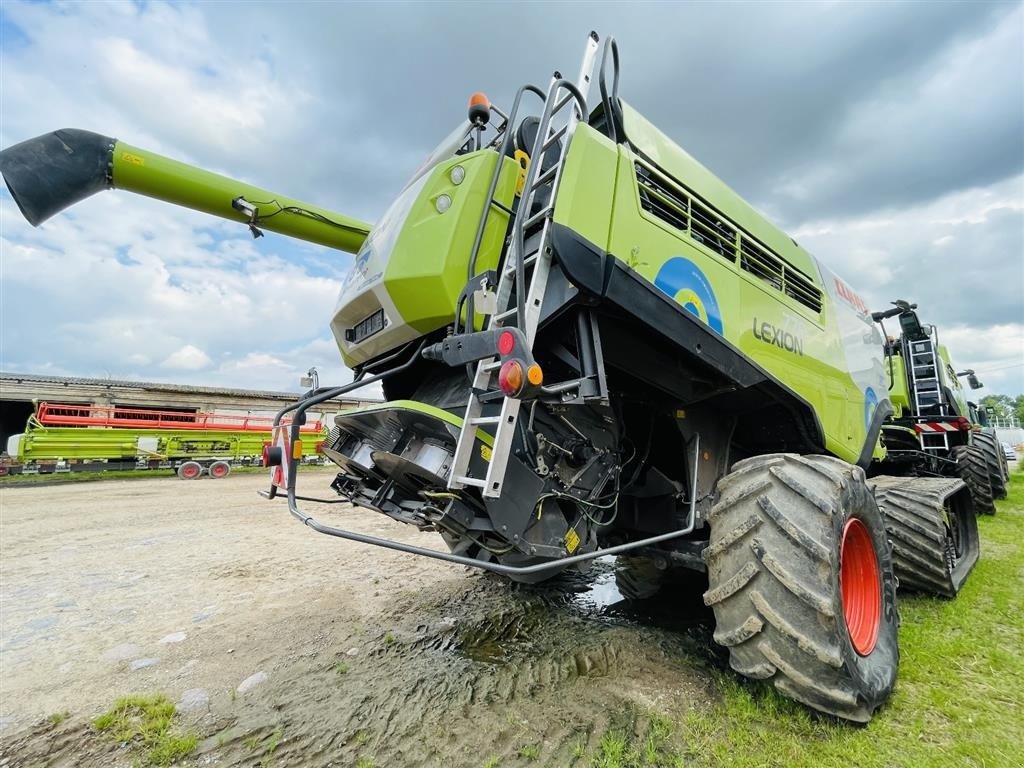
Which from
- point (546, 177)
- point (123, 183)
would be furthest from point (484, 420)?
point (123, 183)

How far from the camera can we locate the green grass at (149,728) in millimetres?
2092

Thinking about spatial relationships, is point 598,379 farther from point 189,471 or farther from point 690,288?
point 189,471

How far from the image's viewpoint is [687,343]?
2.38 m

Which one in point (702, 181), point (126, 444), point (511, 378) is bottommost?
point (126, 444)

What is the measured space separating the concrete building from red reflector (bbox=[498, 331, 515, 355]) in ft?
45.9

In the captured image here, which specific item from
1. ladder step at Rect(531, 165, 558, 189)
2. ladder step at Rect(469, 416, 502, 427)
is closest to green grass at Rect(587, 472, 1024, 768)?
ladder step at Rect(469, 416, 502, 427)

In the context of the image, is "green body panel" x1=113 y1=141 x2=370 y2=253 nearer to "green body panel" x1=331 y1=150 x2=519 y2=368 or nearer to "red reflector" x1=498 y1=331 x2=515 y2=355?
"green body panel" x1=331 y1=150 x2=519 y2=368

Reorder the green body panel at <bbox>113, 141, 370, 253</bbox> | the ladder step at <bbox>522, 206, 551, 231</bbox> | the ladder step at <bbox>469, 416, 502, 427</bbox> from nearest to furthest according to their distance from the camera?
the ladder step at <bbox>469, 416, 502, 427</bbox> → the ladder step at <bbox>522, 206, 551, 231</bbox> → the green body panel at <bbox>113, 141, 370, 253</bbox>

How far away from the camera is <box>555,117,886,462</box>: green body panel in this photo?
224cm

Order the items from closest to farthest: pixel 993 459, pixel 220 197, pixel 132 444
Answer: pixel 220 197 → pixel 993 459 → pixel 132 444

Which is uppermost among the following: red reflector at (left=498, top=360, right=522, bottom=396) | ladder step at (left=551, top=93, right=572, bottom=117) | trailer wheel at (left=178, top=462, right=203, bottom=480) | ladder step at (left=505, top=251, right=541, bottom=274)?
ladder step at (left=551, top=93, right=572, bottom=117)

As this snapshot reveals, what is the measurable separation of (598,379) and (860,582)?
198 cm

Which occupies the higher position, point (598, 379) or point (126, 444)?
point (598, 379)

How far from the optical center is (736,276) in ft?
9.26
